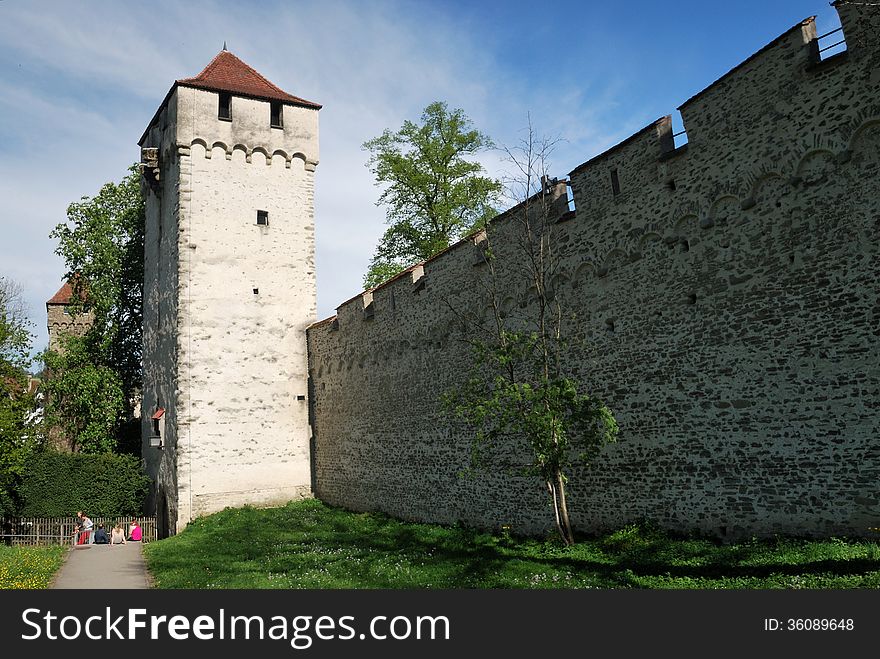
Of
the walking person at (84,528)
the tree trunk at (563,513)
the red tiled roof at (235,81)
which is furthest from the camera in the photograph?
the red tiled roof at (235,81)

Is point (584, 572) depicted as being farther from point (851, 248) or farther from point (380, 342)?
point (380, 342)

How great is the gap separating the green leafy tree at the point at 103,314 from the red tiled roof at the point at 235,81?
6.27 meters

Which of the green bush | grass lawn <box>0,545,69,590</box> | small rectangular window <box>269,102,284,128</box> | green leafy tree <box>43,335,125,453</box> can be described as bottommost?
grass lawn <box>0,545,69,590</box>

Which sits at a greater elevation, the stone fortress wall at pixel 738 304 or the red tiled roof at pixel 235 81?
the red tiled roof at pixel 235 81

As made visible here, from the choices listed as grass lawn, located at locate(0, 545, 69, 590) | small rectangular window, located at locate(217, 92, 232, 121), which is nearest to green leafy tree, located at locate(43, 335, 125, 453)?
grass lawn, located at locate(0, 545, 69, 590)

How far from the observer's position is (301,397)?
19.6m

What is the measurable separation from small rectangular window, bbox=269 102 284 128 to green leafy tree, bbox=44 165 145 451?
709 centimetres

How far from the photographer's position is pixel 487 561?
9828mm

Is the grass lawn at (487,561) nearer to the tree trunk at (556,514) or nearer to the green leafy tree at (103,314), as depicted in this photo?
the tree trunk at (556,514)

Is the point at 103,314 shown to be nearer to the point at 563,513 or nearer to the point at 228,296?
the point at 228,296

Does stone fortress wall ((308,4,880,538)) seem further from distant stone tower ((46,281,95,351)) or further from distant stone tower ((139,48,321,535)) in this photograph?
distant stone tower ((46,281,95,351))

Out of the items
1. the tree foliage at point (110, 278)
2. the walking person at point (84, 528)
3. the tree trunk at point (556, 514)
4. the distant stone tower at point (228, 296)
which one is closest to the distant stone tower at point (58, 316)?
the tree foliage at point (110, 278)

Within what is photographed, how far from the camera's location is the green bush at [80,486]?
59.2ft

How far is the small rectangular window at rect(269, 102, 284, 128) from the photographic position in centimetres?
2048
